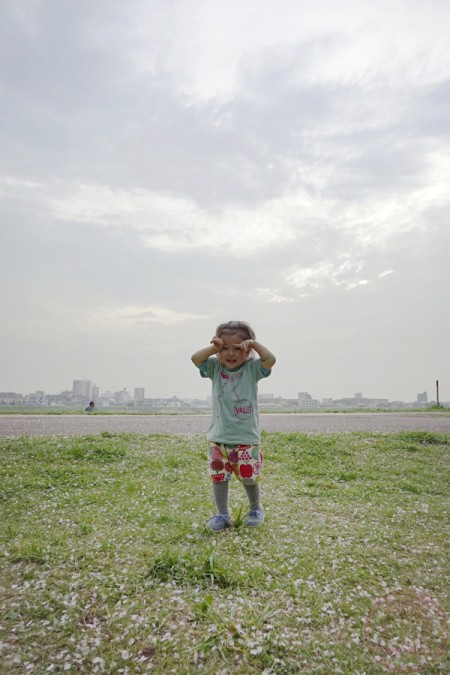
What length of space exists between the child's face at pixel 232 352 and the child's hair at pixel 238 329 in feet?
0.16

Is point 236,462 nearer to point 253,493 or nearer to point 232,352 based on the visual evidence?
point 253,493

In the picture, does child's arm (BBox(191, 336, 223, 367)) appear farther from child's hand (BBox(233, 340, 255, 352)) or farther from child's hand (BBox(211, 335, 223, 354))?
child's hand (BBox(233, 340, 255, 352))

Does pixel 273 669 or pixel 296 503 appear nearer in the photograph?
pixel 273 669

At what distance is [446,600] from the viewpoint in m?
4.31

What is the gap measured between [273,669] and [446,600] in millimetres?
2086

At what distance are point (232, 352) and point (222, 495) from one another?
1.97m

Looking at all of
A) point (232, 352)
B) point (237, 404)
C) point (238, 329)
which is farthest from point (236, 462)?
point (238, 329)

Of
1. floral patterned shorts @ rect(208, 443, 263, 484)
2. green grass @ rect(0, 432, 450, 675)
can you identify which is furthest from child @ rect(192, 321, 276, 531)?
green grass @ rect(0, 432, 450, 675)

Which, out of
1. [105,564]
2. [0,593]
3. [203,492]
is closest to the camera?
[0,593]

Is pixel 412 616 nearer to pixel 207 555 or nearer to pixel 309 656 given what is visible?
pixel 309 656

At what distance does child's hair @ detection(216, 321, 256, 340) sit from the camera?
236 inches

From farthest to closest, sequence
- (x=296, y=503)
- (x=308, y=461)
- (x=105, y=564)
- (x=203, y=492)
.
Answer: (x=308, y=461)
(x=203, y=492)
(x=296, y=503)
(x=105, y=564)

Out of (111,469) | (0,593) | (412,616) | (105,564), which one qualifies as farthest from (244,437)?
(111,469)

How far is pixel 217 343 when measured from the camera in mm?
5789
